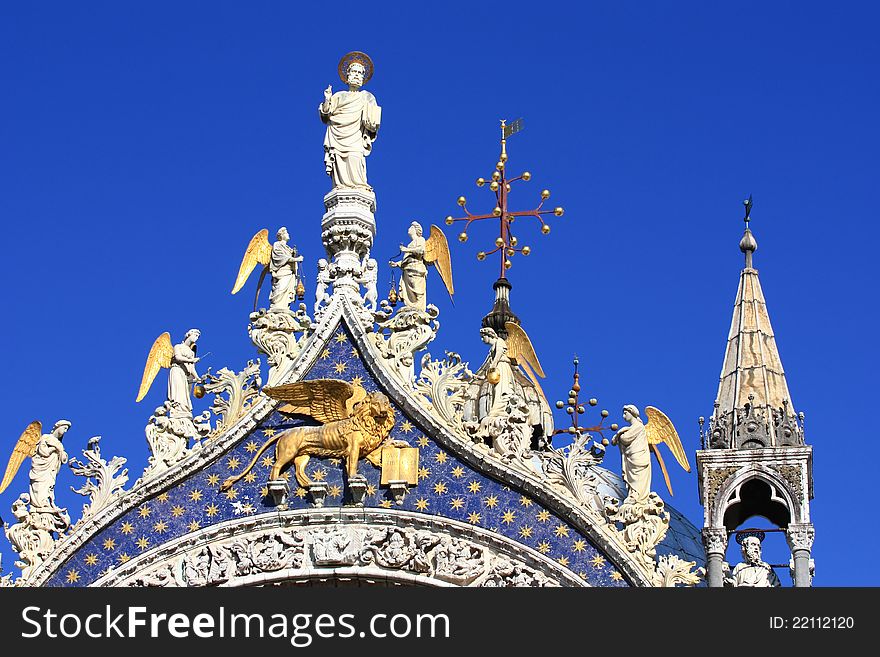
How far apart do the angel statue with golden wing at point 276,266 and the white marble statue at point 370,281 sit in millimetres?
673

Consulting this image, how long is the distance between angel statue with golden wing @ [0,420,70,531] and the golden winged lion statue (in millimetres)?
1690

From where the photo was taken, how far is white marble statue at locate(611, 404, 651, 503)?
2797cm

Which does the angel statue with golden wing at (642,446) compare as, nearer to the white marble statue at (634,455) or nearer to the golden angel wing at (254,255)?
the white marble statue at (634,455)

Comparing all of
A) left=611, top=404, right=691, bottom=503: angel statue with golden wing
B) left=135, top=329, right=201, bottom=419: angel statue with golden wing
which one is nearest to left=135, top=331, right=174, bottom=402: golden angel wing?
left=135, top=329, right=201, bottom=419: angel statue with golden wing

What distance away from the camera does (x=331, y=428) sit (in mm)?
Answer: 28422

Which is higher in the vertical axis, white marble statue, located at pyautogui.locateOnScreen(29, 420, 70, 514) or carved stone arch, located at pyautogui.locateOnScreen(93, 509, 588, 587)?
white marble statue, located at pyautogui.locateOnScreen(29, 420, 70, 514)

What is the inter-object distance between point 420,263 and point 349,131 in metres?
1.85

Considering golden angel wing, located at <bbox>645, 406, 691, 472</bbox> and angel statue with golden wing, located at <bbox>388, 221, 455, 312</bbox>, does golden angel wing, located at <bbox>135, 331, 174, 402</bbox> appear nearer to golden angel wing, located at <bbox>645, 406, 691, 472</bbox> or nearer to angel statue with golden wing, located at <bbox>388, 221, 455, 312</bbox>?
angel statue with golden wing, located at <bbox>388, 221, 455, 312</bbox>

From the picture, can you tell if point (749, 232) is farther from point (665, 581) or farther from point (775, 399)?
point (665, 581)

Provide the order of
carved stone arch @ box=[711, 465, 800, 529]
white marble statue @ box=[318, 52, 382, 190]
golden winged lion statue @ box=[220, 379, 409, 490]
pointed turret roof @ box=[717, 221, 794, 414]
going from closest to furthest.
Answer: carved stone arch @ box=[711, 465, 800, 529] < golden winged lion statue @ box=[220, 379, 409, 490] < pointed turret roof @ box=[717, 221, 794, 414] < white marble statue @ box=[318, 52, 382, 190]

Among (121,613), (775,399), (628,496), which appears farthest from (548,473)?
(121,613)

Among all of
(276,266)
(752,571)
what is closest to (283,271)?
(276,266)

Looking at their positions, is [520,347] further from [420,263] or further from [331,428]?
[331,428]

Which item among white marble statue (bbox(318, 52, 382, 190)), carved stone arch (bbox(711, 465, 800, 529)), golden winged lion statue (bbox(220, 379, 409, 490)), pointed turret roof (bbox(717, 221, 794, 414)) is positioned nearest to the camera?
carved stone arch (bbox(711, 465, 800, 529))
